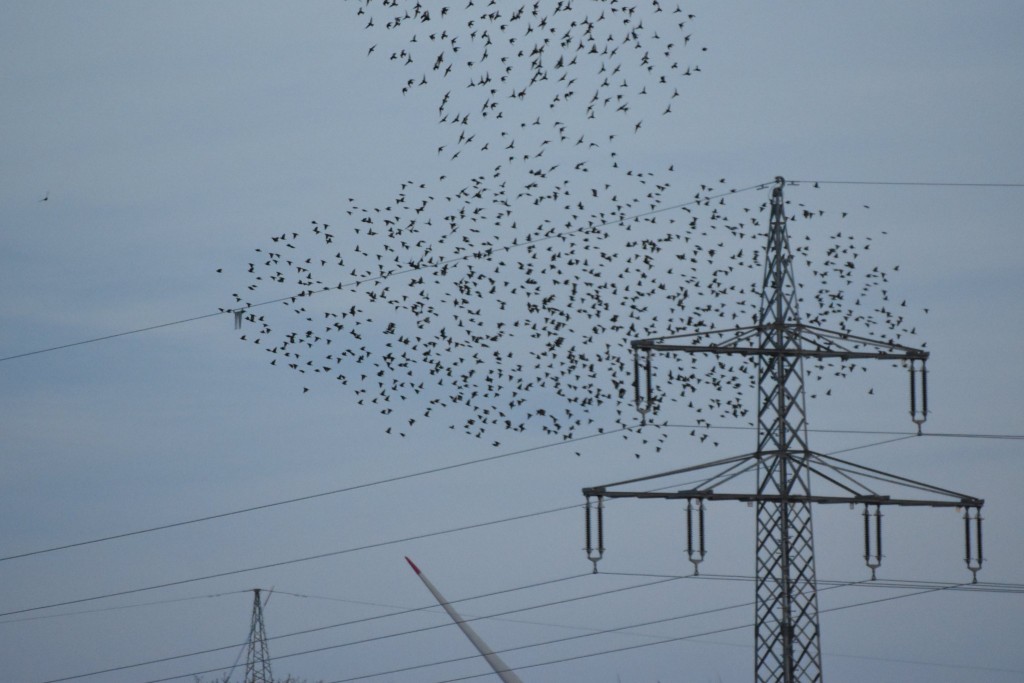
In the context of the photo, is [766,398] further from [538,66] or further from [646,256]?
[538,66]

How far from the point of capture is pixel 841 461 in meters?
27.1

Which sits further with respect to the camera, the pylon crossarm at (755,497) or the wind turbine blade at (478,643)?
the wind turbine blade at (478,643)

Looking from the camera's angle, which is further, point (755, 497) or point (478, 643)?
point (478, 643)

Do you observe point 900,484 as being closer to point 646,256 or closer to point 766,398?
point 766,398

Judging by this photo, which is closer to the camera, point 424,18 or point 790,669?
point 424,18

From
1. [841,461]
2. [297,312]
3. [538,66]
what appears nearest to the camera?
[538,66]

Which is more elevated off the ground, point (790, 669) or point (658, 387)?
point (658, 387)

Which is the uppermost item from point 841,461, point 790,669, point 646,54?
point 646,54

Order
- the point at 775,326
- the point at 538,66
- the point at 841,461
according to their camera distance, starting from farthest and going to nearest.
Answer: the point at 775,326
the point at 841,461
the point at 538,66

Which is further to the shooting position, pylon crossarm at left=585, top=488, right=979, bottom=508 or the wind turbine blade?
the wind turbine blade

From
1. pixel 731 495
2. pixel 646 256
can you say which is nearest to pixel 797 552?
pixel 731 495

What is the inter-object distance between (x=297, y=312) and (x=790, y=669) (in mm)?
12959

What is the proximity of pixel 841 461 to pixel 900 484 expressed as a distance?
1.67 m

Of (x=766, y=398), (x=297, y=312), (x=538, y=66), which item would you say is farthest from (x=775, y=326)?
(x=297, y=312)
